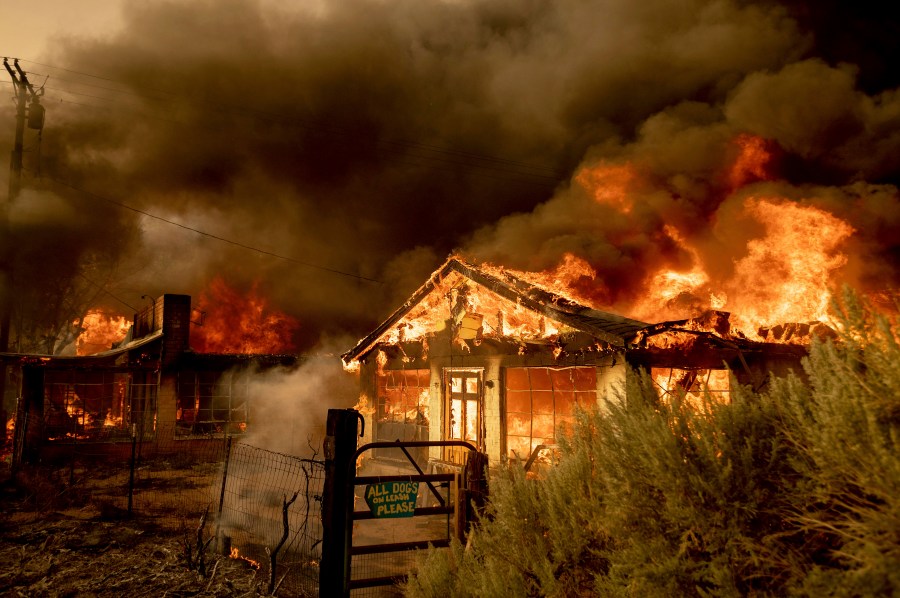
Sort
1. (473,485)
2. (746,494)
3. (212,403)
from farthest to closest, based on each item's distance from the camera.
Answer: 1. (212,403)
2. (473,485)
3. (746,494)

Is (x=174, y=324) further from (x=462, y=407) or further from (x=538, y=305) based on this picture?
(x=538, y=305)

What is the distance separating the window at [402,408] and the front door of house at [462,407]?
1037 mm

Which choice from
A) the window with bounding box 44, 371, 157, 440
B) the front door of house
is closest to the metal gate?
the front door of house

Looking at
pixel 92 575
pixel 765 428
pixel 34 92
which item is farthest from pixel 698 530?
pixel 34 92

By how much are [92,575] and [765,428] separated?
27.9 ft

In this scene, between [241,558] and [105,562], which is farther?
[241,558]

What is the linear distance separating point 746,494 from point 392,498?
422cm

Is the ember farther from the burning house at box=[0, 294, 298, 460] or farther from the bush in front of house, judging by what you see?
the burning house at box=[0, 294, 298, 460]

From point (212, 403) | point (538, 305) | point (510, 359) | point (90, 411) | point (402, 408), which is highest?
point (538, 305)

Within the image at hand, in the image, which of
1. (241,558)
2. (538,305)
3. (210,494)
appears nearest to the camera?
(241,558)

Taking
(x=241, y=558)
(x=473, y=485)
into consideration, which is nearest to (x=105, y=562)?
(x=241, y=558)

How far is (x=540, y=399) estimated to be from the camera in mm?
11906

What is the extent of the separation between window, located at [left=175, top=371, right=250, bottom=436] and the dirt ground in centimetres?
1156

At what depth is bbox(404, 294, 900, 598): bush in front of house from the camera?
243cm
